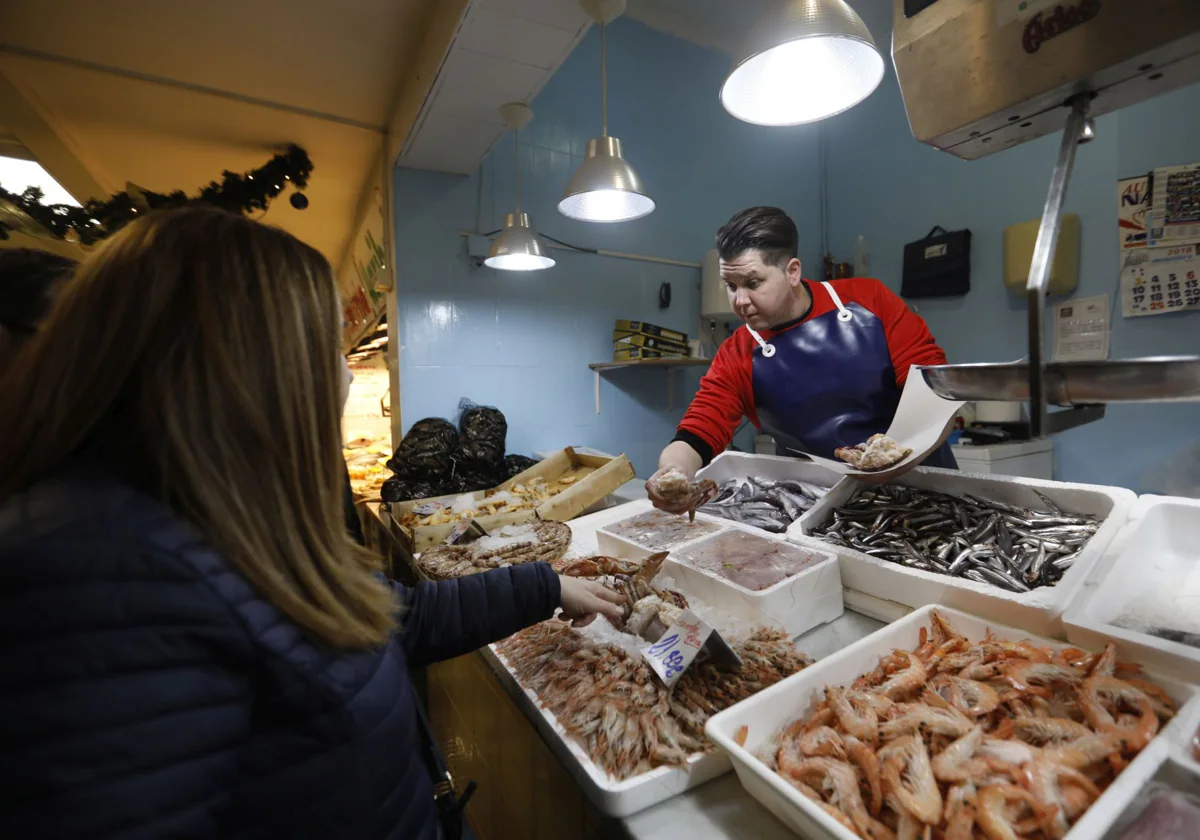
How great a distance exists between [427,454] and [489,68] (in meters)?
2.27

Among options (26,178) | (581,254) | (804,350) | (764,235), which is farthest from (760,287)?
(26,178)

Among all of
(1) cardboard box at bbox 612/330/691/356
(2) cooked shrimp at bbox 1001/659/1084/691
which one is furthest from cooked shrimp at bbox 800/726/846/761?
(1) cardboard box at bbox 612/330/691/356

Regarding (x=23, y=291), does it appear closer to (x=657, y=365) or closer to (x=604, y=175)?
(x=604, y=175)

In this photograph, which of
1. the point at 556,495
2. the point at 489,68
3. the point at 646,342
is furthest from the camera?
the point at 646,342

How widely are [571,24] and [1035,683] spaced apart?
114 inches

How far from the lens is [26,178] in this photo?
4.49 m

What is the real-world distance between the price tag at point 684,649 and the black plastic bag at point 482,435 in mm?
2711

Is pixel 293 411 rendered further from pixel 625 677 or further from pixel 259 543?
pixel 625 677

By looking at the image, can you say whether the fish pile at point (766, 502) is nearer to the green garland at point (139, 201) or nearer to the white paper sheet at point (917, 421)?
the white paper sheet at point (917, 421)

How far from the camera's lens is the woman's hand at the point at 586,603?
142cm

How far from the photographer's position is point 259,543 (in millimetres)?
795

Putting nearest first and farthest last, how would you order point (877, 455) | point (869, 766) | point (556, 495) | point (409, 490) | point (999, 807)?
1. point (999, 807)
2. point (869, 766)
3. point (877, 455)
4. point (556, 495)
5. point (409, 490)

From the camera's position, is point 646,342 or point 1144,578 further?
point 646,342

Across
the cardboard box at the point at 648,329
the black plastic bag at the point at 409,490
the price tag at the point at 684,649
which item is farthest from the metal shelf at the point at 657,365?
the price tag at the point at 684,649
